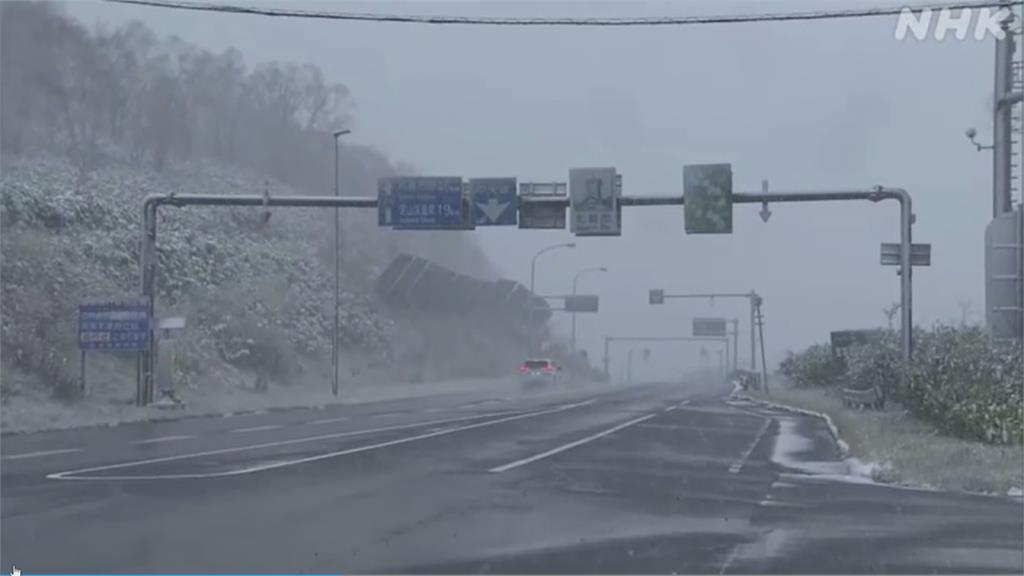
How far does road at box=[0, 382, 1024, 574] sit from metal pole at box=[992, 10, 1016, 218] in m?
12.6

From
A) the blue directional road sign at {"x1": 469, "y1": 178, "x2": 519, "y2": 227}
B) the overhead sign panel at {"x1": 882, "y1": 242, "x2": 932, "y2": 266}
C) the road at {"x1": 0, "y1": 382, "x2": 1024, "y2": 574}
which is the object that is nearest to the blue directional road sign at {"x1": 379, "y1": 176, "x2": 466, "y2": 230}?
the blue directional road sign at {"x1": 469, "y1": 178, "x2": 519, "y2": 227}

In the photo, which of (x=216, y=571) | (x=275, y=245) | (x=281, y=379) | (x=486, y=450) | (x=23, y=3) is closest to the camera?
(x=216, y=571)

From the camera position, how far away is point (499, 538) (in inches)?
538

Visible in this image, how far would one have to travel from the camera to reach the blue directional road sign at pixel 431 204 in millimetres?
40844

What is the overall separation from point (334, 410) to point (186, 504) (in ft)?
93.7

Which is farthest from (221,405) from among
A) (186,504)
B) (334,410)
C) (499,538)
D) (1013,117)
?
(499,538)

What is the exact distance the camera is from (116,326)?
37969 millimetres

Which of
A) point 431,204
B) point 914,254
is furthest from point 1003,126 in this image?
point 431,204

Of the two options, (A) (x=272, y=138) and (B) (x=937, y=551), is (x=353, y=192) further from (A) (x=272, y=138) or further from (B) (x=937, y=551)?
(B) (x=937, y=551)

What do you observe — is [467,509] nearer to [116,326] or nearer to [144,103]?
[116,326]

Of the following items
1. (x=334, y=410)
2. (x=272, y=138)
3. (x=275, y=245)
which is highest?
(x=272, y=138)

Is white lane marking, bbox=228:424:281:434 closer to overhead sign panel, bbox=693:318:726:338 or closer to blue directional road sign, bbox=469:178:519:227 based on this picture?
blue directional road sign, bbox=469:178:519:227

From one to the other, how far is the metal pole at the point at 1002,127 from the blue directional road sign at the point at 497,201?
12565 mm

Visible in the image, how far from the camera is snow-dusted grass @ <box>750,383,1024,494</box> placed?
1942cm
